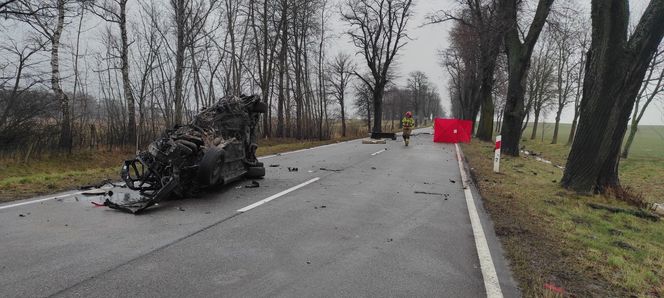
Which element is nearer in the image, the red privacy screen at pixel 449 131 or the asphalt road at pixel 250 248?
the asphalt road at pixel 250 248

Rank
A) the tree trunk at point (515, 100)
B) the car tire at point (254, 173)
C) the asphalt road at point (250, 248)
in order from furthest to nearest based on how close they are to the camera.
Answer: the tree trunk at point (515, 100) → the car tire at point (254, 173) → the asphalt road at point (250, 248)

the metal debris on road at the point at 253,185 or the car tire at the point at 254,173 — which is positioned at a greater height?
the car tire at the point at 254,173

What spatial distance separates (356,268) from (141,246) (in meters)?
2.40

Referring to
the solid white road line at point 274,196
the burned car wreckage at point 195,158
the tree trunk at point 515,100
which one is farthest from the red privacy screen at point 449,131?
the burned car wreckage at point 195,158

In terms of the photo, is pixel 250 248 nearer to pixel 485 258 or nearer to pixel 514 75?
pixel 485 258

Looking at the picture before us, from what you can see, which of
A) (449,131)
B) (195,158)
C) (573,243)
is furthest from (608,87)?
(449,131)

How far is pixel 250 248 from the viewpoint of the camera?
467 centimetres

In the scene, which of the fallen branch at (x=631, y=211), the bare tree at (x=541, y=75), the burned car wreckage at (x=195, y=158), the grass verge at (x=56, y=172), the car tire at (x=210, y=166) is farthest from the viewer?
the bare tree at (x=541, y=75)

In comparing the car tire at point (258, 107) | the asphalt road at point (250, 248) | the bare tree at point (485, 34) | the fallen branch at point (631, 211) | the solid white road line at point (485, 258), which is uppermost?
the bare tree at point (485, 34)

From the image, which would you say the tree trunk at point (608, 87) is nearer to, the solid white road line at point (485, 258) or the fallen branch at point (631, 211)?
the fallen branch at point (631, 211)

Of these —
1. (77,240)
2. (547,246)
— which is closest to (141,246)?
(77,240)

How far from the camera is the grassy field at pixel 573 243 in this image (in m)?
3.95

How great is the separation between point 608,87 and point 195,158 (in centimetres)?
834

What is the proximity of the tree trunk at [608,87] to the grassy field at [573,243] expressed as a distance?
667mm
